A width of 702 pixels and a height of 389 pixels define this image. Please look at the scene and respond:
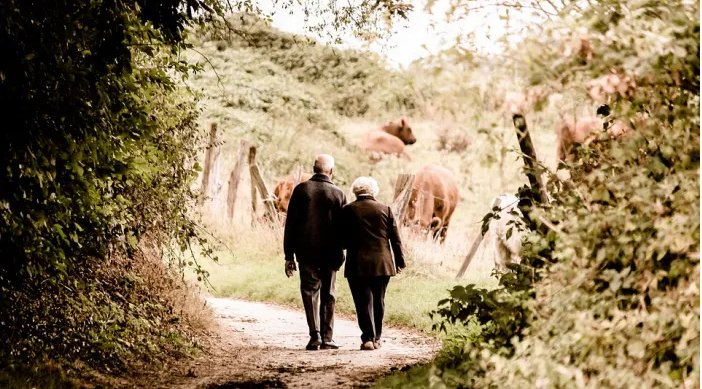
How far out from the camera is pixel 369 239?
913 cm

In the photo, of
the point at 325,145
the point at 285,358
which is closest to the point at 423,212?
the point at 285,358

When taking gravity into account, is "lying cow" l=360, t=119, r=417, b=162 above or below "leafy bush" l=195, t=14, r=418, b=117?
below

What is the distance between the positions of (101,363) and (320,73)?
36.3m

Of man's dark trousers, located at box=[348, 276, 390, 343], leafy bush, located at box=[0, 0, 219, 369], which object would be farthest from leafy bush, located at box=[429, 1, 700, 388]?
man's dark trousers, located at box=[348, 276, 390, 343]

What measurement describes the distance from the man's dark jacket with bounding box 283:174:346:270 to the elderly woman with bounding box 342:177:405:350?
139mm

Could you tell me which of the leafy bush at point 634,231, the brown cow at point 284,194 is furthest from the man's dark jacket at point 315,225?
the brown cow at point 284,194

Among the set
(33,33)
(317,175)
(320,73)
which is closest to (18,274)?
(33,33)

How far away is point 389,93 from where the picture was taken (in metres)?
4.30

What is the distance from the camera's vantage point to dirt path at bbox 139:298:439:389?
7.53 metres

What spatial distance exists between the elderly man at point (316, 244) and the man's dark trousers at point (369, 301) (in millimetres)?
316

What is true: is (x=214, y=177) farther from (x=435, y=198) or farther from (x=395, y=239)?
(x=395, y=239)

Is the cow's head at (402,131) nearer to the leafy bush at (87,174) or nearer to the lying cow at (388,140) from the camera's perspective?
the lying cow at (388,140)

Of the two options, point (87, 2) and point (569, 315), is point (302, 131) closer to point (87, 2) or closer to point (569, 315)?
point (87, 2)

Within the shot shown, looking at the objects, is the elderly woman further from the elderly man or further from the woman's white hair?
the elderly man
